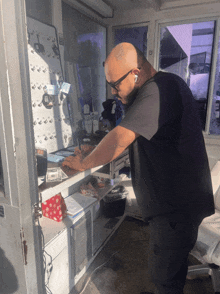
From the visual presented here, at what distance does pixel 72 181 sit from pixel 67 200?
2.25 feet

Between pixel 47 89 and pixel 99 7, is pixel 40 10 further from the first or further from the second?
pixel 99 7

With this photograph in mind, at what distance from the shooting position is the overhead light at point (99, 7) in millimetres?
2105

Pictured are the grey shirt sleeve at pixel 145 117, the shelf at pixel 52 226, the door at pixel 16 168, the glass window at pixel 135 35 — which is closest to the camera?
the door at pixel 16 168

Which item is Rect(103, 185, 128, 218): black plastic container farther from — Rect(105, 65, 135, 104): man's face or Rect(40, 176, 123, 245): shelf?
Rect(105, 65, 135, 104): man's face

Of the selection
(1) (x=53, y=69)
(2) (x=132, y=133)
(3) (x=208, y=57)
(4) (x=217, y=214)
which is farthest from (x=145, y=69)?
(3) (x=208, y=57)

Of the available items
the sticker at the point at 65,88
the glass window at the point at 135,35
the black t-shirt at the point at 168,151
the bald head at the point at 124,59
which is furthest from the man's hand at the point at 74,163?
the glass window at the point at 135,35

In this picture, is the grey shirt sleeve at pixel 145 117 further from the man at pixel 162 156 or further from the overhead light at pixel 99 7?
the overhead light at pixel 99 7

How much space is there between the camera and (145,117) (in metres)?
0.90

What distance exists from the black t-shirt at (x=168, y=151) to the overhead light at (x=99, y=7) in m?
1.58

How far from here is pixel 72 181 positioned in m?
1.15

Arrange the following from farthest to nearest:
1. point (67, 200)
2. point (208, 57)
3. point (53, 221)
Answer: point (208, 57)
point (67, 200)
point (53, 221)

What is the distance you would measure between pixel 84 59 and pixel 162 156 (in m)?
1.64

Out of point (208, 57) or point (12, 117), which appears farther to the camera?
point (208, 57)

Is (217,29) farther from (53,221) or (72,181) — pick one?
(53,221)
